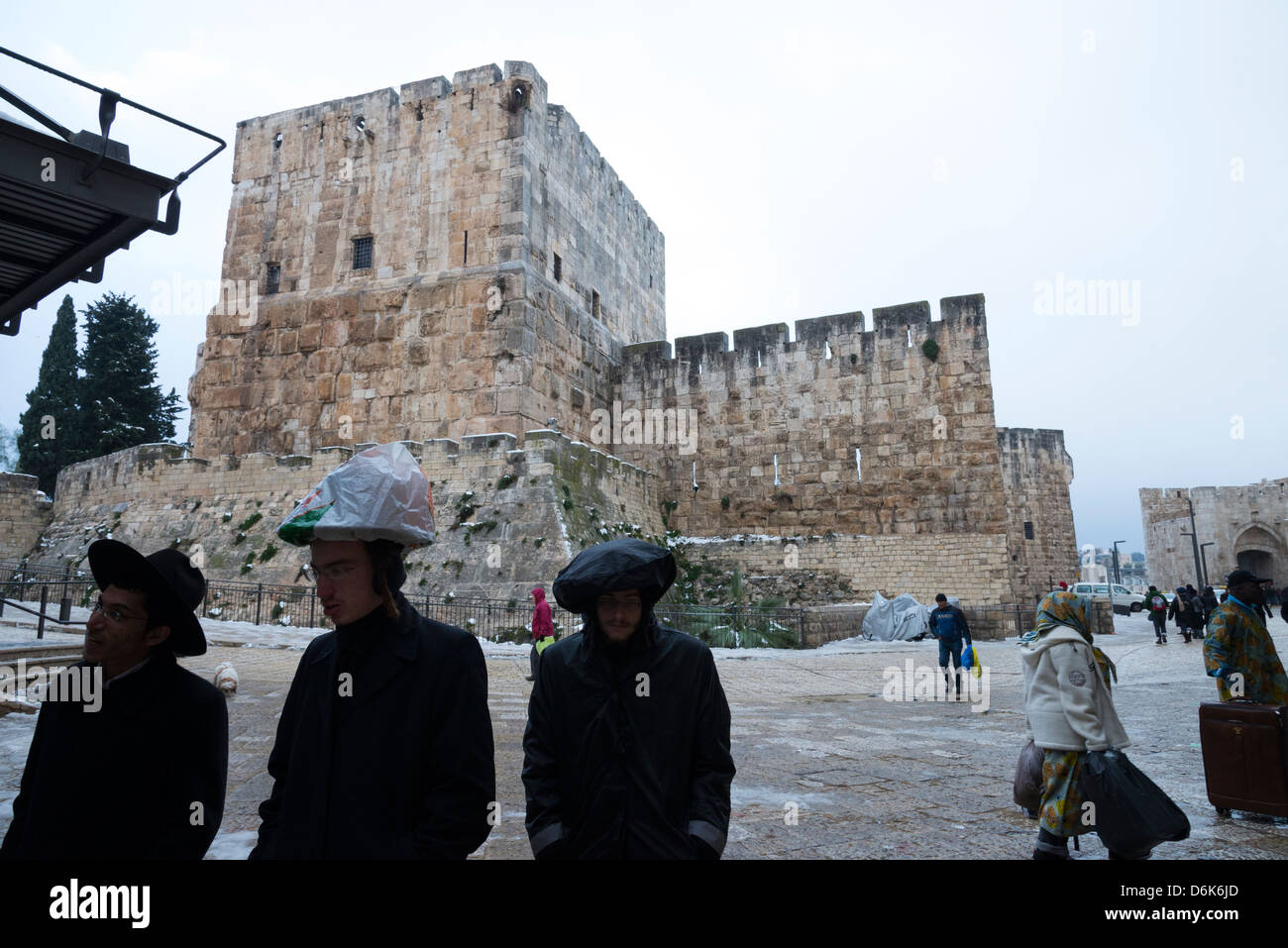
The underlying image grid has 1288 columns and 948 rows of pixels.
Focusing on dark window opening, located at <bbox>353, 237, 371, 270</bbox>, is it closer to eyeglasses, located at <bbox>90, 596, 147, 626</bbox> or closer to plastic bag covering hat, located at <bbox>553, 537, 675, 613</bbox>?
eyeglasses, located at <bbox>90, 596, 147, 626</bbox>

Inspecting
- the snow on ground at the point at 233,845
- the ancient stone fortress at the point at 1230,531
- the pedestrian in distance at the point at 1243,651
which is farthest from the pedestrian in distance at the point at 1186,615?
the ancient stone fortress at the point at 1230,531

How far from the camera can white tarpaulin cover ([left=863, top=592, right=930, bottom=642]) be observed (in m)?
15.3

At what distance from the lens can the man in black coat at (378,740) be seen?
5.63 feet

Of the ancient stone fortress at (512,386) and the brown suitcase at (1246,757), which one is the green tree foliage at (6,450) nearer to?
the ancient stone fortress at (512,386)

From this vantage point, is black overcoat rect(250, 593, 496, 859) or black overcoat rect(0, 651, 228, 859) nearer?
black overcoat rect(250, 593, 496, 859)

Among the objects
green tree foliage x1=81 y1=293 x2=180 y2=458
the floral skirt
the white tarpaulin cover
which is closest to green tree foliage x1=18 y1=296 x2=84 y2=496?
green tree foliage x1=81 y1=293 x2=180 y2=458

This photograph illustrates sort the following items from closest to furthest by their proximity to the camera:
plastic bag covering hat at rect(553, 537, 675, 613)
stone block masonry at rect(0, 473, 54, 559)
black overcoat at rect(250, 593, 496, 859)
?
black overcoat at rect(250, 593, 496, 859) → plastic bag covering hat at rect(553, 537, 675, 613) → stone block masonry at rect(0, 473, 54, 559)

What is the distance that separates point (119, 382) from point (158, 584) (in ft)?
106

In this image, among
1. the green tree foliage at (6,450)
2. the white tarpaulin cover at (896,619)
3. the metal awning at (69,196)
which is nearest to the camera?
the metal awning at (69,196)

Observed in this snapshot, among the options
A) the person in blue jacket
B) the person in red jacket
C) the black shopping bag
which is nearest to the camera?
the black shopping bag

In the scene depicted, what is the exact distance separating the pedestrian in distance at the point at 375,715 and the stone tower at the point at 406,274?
1413 centimetres

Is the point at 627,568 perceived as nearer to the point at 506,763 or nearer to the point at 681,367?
the point at 506,763

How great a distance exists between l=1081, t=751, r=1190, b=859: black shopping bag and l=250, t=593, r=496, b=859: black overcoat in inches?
105
